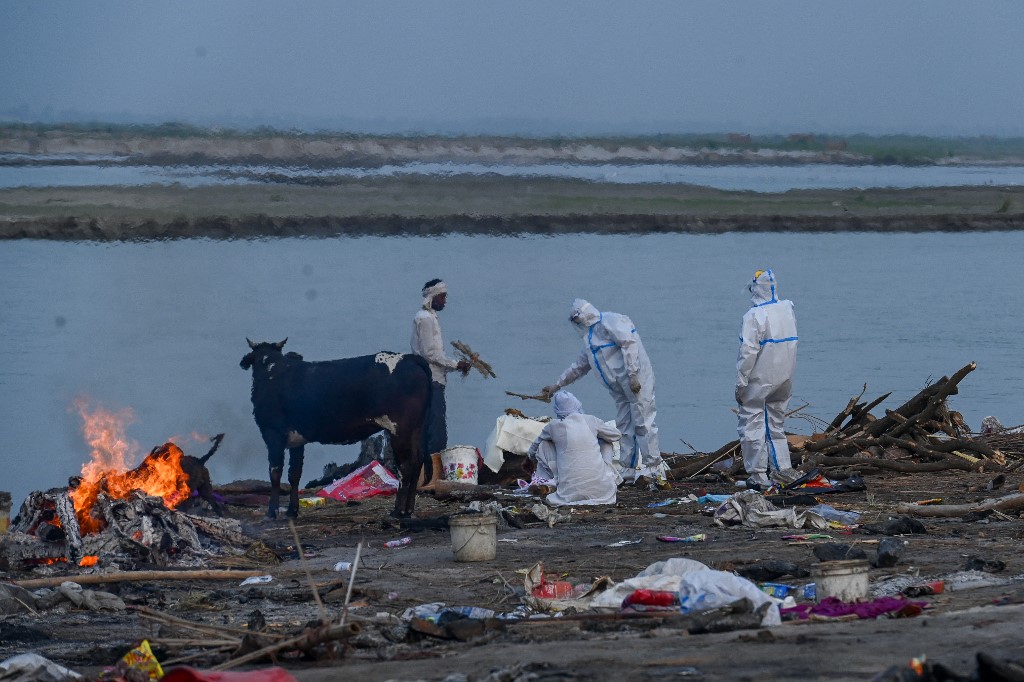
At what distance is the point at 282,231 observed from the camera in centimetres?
4091

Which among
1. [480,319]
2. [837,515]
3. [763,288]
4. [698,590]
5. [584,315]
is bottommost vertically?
[480,319]

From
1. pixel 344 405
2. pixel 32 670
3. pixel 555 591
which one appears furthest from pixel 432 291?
pixel 32 670

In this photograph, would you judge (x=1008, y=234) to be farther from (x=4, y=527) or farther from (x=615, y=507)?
(x=4, y=527)

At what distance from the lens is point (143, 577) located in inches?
433

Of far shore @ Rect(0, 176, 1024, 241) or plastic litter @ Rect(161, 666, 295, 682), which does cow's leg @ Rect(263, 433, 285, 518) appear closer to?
plastic litter @ Rect(161, 666, 295, 682)

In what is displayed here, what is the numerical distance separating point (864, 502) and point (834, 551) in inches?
139

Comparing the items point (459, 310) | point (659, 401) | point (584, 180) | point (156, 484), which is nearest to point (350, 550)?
point (156, 484)

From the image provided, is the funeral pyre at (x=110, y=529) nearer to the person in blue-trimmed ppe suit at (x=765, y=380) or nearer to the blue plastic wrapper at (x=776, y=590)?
the blue plastic wrapper at (x=776, y=590)

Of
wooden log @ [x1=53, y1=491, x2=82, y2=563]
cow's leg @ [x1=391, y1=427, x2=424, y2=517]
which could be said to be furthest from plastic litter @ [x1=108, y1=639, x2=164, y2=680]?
cow's leg @ [x1=391, y1=427, x2=424, y2=517]

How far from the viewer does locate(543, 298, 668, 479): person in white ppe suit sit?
1666cm

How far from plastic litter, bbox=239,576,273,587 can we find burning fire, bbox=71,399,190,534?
1.62m

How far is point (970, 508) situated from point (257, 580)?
17.8 feet

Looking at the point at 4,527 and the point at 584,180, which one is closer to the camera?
the point at 4,527

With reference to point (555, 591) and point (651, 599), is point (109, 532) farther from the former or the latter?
point (651, 599)
